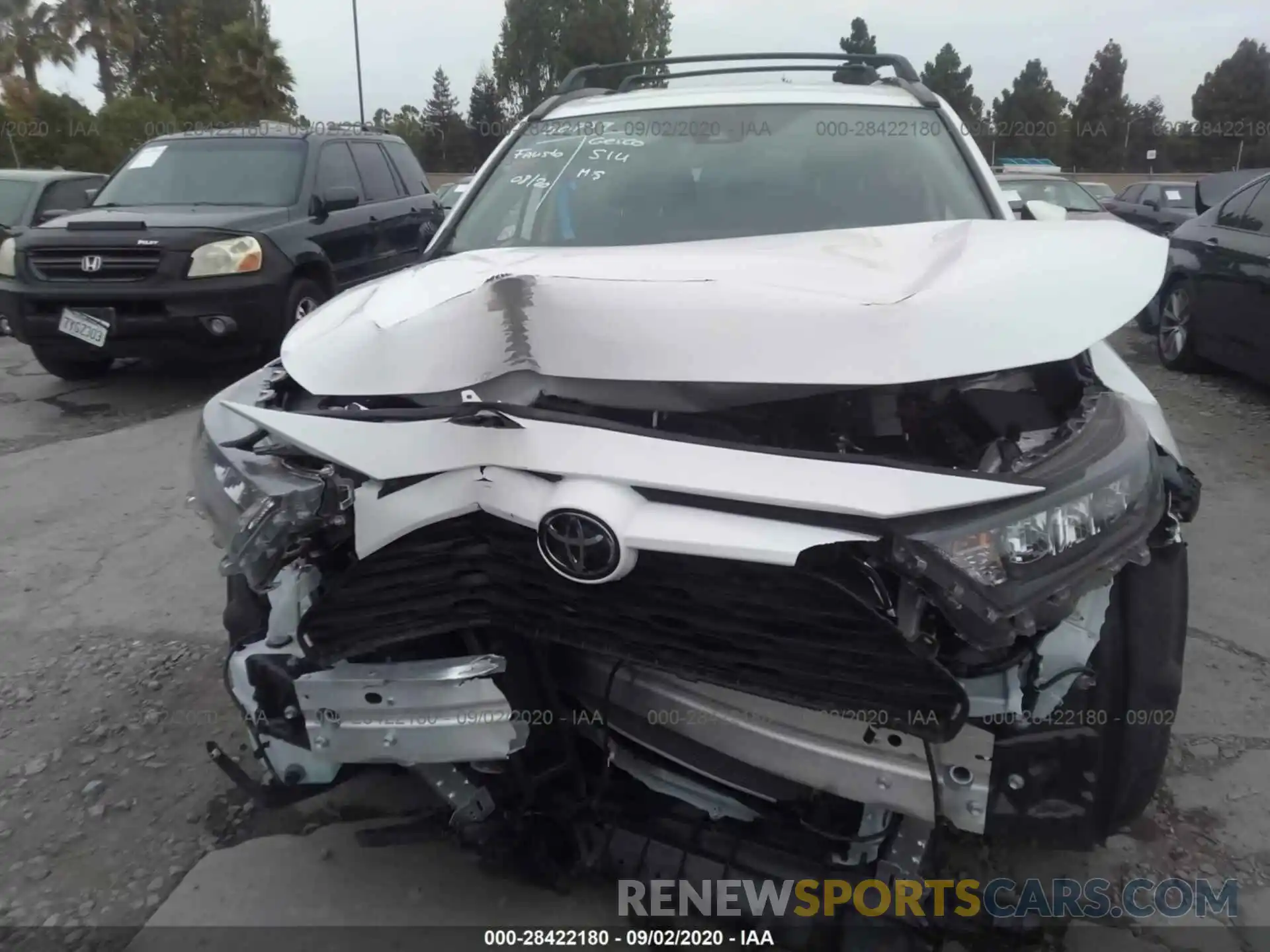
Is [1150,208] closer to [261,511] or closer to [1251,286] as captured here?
[1251,286]

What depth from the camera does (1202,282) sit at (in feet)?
22.3

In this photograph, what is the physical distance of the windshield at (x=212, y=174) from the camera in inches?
282

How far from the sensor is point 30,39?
108ft

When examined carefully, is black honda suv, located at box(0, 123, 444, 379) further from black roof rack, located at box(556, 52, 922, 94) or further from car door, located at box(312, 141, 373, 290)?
black roof rack, located at box(556, 52, 922, 94)

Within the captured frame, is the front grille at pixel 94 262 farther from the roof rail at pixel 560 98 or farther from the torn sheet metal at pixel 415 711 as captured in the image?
the torn sheet metal at pixel 415 711

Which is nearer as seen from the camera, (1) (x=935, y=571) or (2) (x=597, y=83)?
(1) (x=935, y=571)

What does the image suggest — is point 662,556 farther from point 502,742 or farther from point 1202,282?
point 1202,282

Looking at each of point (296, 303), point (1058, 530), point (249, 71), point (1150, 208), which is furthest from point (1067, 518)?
point (249, 71)

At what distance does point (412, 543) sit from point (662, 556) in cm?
46

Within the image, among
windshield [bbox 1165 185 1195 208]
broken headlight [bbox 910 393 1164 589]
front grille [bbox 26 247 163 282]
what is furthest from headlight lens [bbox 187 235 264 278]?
windshield [bbox 1165 185 1195 208]

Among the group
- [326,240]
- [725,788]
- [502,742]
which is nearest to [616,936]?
[725,788]

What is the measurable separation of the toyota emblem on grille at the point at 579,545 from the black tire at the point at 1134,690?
3.16ft

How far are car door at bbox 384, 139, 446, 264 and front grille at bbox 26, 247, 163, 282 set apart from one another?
7.34 feet

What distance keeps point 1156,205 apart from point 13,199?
45.4 ft
